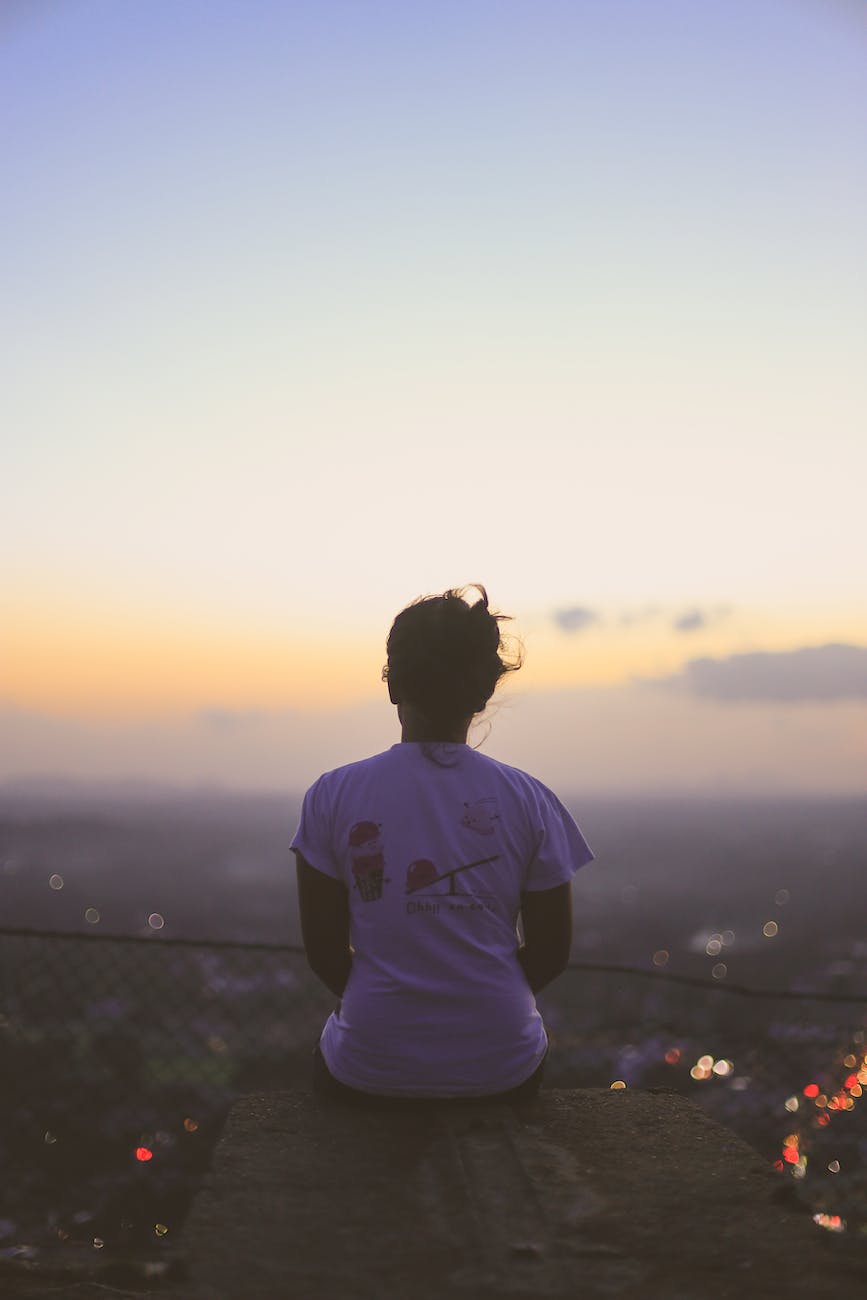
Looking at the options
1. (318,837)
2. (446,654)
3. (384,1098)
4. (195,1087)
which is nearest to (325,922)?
(318,837)

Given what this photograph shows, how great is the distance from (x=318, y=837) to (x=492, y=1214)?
3.14ft

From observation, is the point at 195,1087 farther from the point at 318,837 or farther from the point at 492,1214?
the point at 492,1214

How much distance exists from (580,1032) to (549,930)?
174 feet

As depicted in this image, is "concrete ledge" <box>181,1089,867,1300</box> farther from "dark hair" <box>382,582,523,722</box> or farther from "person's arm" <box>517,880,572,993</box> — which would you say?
"dark hair" <box>382,582,523,722</box>

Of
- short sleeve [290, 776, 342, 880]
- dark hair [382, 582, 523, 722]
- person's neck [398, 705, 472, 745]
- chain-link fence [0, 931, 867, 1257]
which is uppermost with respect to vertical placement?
dark hair [382, 582, 523, 722]

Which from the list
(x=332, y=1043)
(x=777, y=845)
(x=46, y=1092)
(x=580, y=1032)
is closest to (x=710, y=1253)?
(x=332, y=1043)

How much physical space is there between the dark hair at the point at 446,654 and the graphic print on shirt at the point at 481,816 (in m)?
0.23

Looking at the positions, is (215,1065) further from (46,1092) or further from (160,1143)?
(46,1092)

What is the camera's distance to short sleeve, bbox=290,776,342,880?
2582 millimetres

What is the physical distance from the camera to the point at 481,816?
8.32 ft

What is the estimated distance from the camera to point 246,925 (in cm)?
7775

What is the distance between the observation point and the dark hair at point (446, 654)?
2545mm

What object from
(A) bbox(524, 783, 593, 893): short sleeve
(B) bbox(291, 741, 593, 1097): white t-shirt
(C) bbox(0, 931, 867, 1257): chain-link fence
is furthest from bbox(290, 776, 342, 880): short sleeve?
(C) bbox(0, 931, 867, 1257): chain-link fence

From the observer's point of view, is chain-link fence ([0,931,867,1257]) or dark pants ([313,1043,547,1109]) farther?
chain-link fence ([0,931,867,1257])
